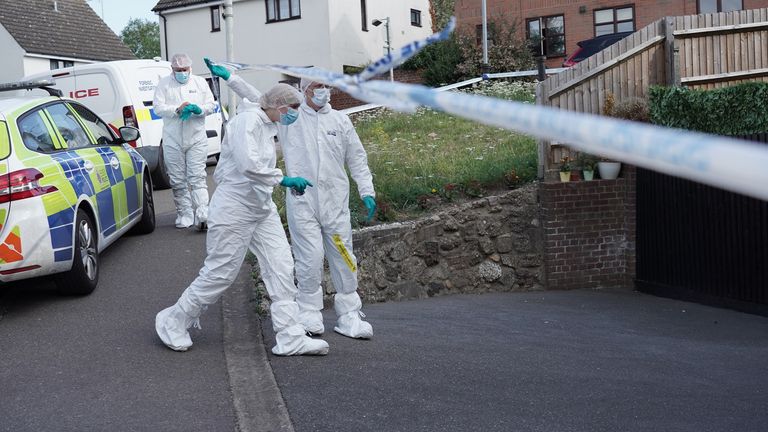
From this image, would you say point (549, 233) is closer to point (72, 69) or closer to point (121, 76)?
point (121, 76)

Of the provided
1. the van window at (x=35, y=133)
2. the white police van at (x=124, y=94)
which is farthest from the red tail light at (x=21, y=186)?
the white police van at (x=124, y=94)

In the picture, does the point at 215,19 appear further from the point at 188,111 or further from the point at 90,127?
the point at 90,127

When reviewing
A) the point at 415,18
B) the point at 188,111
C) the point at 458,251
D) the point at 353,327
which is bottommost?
the point at 353,327

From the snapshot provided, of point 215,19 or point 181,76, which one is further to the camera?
point 215,19

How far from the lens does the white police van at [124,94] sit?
12266 mm

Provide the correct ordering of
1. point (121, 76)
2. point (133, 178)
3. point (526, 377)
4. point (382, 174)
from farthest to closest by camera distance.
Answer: point (121, 76), point (382, 174), point (133, 178), point (526, 377)

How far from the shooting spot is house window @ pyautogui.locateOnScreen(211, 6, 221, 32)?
34188mm

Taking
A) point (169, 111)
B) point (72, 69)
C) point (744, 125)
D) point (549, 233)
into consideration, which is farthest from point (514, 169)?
point (72, 69)

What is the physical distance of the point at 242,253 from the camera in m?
5.74

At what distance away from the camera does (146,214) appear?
944cm

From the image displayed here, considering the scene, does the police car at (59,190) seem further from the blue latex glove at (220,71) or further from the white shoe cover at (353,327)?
the white shoe cover at (353,327)

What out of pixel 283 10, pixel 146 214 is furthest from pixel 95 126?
pixel 283 10

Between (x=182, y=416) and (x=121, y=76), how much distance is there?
8830 mm

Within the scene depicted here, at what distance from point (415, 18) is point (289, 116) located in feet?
111
